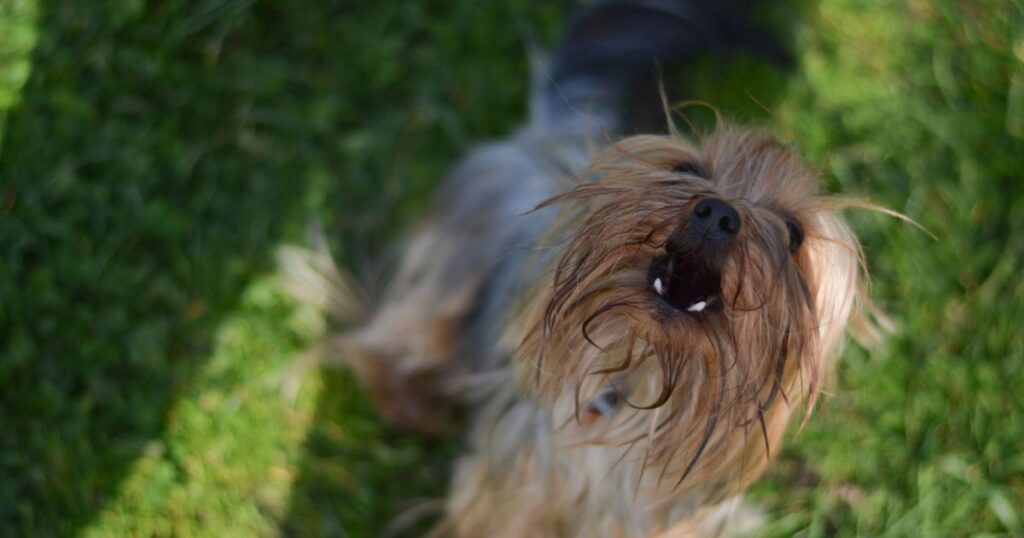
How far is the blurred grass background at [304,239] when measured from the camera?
279 cm

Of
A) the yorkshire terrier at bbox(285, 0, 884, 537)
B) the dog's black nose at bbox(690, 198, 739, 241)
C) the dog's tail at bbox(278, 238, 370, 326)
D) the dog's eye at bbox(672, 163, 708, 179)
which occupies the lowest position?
the dog's tail at bbox(278, 238, 370, 326)

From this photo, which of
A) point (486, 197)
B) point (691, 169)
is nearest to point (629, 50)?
point (486, 197)

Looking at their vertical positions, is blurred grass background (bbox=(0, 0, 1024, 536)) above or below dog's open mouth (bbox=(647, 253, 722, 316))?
below

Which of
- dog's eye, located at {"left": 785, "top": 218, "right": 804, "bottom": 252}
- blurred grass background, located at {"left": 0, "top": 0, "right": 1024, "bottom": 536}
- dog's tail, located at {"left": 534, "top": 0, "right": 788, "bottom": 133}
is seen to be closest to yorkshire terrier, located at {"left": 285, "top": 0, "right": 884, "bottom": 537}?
dog's eye, located at {"left": 785, "top": 218, "right": 804, "bottom": 252}

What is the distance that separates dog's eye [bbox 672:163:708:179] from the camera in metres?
1.88

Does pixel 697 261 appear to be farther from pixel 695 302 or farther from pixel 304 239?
pixel 304 239

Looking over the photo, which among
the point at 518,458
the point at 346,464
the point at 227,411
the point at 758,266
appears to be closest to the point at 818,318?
the point at 758,266

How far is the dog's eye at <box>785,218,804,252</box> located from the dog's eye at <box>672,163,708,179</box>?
0.19m

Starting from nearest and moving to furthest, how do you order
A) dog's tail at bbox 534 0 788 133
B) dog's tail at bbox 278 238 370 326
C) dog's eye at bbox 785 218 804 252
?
1. dog's eye at bbox 785 218 804 252
2. dog's tail at bbox 534 0 788 133
3. dog's tail at bbox 278 238 370 326

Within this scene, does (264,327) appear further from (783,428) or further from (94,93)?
(783,428)

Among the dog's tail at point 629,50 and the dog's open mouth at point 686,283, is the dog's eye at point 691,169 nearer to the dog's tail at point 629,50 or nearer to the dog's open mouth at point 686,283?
the dog's open mouth at point 686,283

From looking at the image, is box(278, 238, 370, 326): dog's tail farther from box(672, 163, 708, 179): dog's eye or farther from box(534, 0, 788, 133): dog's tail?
box(672, 163, 708, 179): dog's eye

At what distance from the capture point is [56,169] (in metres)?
2.87

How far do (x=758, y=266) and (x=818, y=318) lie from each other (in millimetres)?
232
